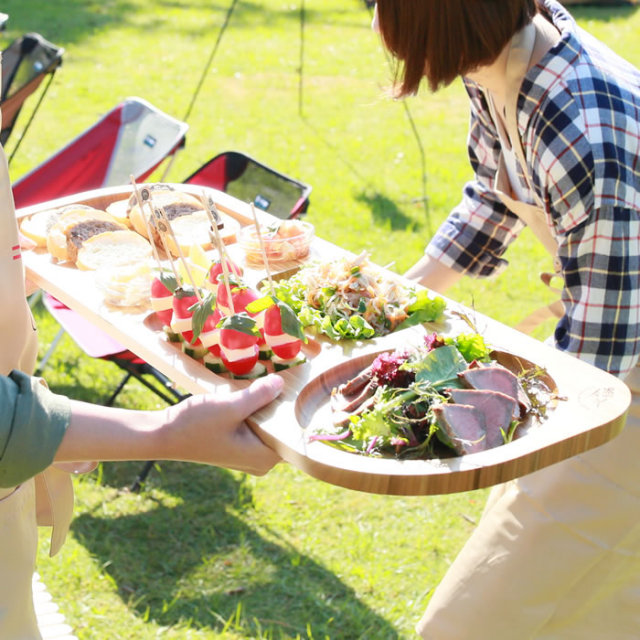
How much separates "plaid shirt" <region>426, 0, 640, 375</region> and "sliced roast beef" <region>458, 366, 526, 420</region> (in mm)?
329

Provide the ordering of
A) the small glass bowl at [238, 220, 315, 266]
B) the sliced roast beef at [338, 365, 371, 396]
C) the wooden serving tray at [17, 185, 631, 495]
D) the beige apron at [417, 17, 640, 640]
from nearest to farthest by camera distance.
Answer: the wooden serving tray at [17, 185, 631, 495], the sliced roast beef at [338, 365, 371, 396], the beige apron at [417, 17, 640, 640], the small glass bowl at [238, 220, 315, 266]

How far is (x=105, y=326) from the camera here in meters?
2.21

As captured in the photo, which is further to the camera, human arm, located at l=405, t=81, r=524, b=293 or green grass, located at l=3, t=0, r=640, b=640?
green grass, located at l=3, t=0, r=640, b=640

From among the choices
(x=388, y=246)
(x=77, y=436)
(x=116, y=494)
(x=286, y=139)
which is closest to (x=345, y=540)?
(x=116, y=494)

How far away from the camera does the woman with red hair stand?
76.8 inches

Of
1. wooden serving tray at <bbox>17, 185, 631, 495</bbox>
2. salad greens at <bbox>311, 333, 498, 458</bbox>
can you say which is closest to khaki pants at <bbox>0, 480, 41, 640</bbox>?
wooden serving tray at <bbox>17, 185, 631, 495</bbox>

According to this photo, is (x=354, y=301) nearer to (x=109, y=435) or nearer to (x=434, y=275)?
(x=434, y=275)

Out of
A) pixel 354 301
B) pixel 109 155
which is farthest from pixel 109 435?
pixel 109 155

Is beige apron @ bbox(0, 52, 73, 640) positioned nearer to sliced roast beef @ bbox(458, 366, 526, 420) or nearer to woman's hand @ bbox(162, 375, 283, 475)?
woman's hand @ bbox(162, 375, 283, 475)

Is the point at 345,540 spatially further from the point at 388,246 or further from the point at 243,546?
the point at 388,246

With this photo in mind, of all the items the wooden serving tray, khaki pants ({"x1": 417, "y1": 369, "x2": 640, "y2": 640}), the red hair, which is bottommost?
khaki pants ({"x1": 417, "y1": 369, "x2": 640, "y2": 640})

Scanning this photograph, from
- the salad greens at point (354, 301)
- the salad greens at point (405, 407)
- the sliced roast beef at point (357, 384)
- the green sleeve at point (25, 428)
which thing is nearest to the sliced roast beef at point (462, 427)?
the salad greens at point (405, 407)

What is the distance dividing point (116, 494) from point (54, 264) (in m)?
1.43

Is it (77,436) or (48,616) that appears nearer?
(77,436)
